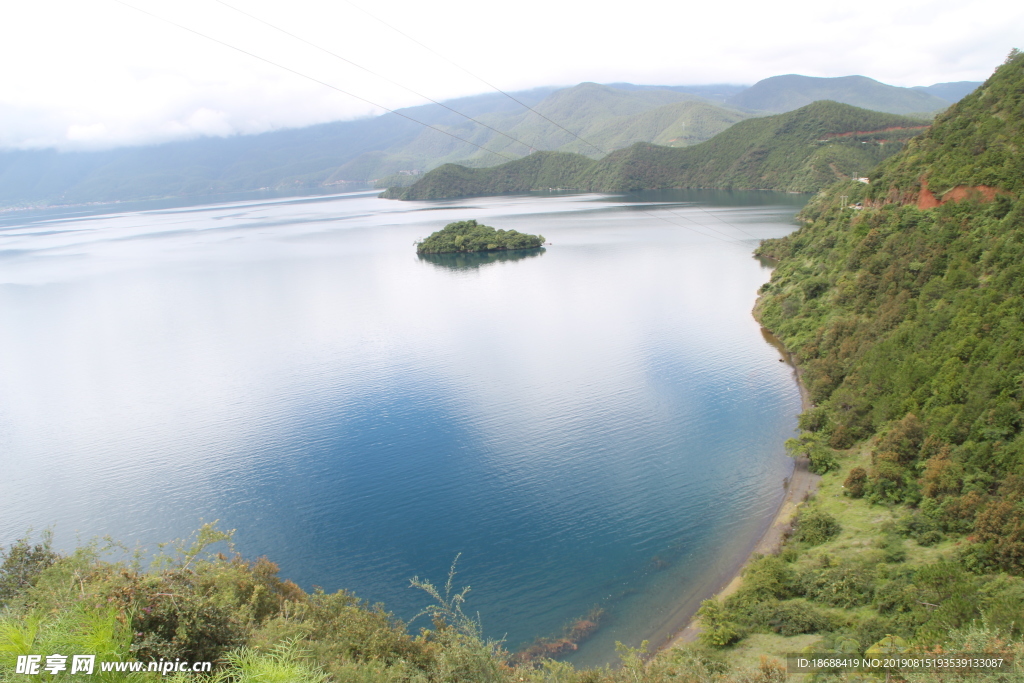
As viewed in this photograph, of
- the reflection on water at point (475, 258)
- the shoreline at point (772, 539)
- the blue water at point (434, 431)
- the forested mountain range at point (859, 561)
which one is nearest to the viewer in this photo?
the forested mountain range at point (859, 561)

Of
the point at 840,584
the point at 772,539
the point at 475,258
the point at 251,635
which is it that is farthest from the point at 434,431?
the point at 475,258

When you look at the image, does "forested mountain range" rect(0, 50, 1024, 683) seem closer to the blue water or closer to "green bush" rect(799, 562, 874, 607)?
"green bush" rect(799, 562, 874, 607)

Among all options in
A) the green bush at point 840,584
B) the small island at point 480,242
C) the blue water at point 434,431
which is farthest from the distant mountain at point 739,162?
the green bush at point 840,584

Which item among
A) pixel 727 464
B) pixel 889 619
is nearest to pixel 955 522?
pixel 889 619

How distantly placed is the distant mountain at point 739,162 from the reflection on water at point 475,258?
6097cm

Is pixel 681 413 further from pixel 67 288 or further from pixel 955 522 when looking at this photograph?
pixel 67 288

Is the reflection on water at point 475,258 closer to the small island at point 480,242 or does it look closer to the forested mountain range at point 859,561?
the small island at point 480,242

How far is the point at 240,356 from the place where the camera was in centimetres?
3241

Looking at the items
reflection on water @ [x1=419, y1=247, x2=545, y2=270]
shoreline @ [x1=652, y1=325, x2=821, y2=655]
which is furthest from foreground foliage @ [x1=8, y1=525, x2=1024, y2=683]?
reflection on water @ [x1=419, y1=247, x2=545, y2=270]

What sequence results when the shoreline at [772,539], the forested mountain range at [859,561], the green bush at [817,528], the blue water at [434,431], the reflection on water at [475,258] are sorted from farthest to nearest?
the reflection on water at [475,258]
the blue water at [434,431]
the green bush at [817,528]
the shoreline at [772,539]
the forested mountain range at [859,561]

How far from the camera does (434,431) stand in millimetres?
22281

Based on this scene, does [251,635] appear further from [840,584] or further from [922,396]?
[922,396]

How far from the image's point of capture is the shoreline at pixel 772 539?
12621mm

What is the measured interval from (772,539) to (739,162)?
12174 cm
